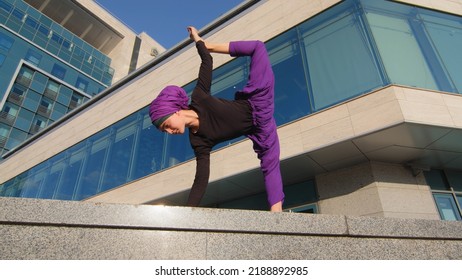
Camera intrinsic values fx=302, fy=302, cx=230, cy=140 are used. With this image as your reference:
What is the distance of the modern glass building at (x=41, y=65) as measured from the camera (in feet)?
104

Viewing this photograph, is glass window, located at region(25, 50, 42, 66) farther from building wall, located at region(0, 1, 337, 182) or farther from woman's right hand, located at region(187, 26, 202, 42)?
woman's right hand, located at region(187, 26, 202, 42)

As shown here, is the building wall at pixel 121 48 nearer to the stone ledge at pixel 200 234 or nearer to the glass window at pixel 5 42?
the glass window at pixel 5 42

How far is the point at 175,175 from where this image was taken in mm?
10164

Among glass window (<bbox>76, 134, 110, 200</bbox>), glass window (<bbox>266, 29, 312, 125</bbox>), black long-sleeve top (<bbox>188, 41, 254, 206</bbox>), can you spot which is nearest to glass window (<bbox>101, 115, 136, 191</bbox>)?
glass window (<bbox>76, 134, 110, 200</bbox>)

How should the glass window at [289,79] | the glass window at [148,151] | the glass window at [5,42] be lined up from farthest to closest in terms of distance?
the glass window at [5,42], the glass window at [148,151], the glass window at [289,79]

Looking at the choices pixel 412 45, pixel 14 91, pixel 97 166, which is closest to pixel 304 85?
pixel 412 45

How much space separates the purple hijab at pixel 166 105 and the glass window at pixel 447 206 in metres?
7.23

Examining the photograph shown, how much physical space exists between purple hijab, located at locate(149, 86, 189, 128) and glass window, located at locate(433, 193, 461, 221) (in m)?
7.23

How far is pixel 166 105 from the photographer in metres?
2.74

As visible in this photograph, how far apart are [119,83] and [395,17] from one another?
40.3 ft

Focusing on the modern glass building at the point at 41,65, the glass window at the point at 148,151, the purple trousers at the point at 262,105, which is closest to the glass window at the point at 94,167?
the glass window at the point at 148,151

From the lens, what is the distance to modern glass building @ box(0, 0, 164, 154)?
3167 cm
